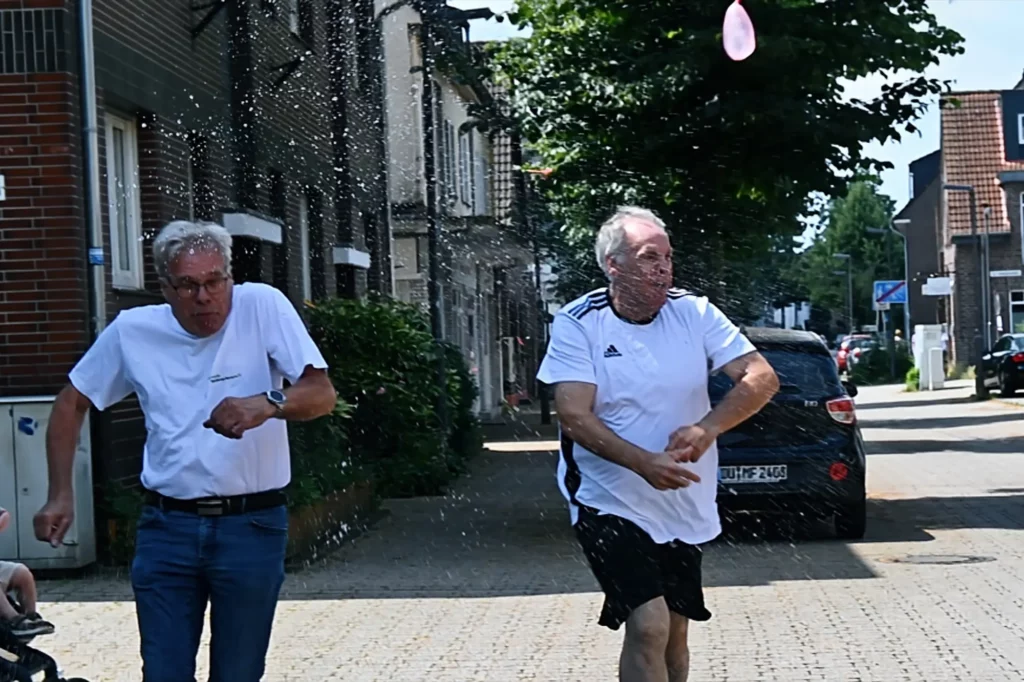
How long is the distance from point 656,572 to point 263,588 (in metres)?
1.28

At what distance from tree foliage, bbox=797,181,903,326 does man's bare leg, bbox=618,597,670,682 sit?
11886cm

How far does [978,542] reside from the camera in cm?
1353

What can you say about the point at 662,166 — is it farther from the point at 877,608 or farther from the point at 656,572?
the point at 656,572

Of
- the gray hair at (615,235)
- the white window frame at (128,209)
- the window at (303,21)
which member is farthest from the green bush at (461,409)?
the gray hair at (615,235)

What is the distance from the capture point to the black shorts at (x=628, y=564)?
224 inches

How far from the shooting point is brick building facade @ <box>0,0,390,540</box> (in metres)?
12.6

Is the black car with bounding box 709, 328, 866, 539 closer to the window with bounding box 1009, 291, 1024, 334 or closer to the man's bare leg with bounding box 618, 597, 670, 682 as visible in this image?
the man's bare leg with bounding box 618, 597, 670, 682

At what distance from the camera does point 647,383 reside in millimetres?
5664

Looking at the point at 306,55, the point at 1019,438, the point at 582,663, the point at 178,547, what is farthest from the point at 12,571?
the point at 1019,438

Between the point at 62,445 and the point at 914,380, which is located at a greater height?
the point at 62,445

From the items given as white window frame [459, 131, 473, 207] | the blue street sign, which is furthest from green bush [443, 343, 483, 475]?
the blue street sign

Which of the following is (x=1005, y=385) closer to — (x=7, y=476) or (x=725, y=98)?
(x=725, y=98)

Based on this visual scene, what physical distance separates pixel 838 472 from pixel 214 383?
30.4ft

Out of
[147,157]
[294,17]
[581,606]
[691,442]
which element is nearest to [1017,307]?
[294,17]
